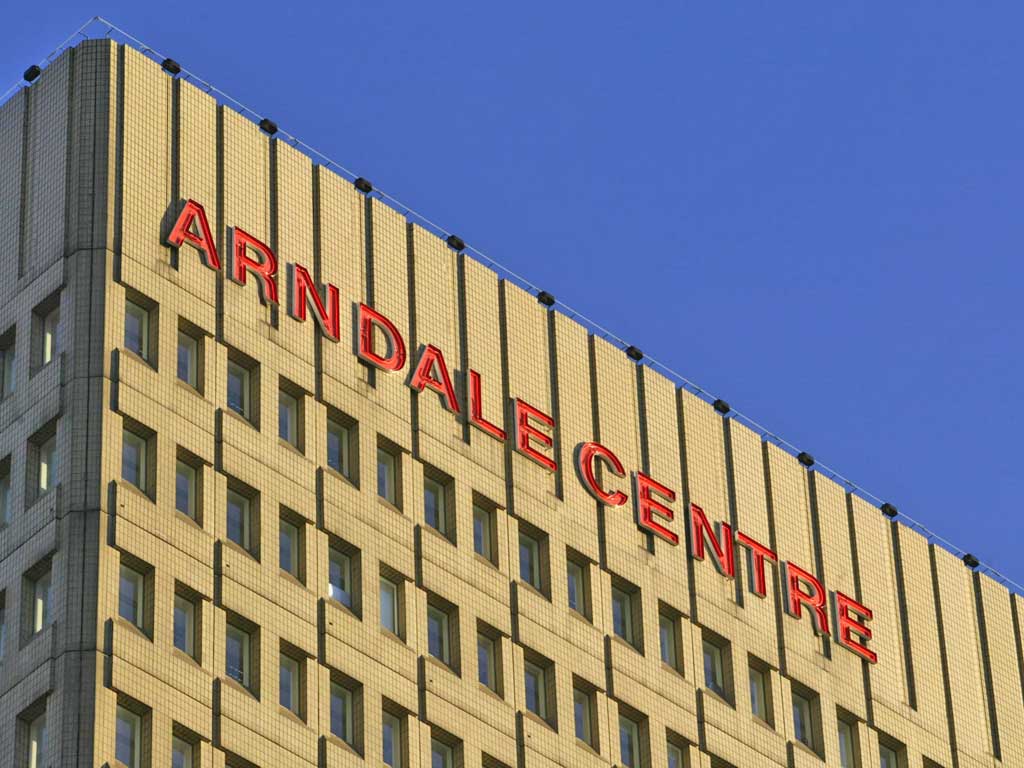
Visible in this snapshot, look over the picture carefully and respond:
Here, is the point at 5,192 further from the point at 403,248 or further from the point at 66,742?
the point at 66,742

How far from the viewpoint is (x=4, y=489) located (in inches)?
4601

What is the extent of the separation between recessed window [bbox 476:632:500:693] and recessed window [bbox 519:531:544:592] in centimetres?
320

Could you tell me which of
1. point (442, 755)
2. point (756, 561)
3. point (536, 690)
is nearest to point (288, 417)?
point (442, 755)

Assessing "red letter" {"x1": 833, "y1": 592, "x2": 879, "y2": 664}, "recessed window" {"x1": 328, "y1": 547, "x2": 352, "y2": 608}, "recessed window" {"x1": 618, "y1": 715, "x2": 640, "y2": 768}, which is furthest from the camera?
"red letter" {"x1": 833, "y1": 592, "x2": 879, "y2": 664}

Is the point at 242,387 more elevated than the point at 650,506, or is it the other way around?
the point at 650,506

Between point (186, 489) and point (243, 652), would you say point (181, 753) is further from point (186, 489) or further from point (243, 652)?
point (186, 489)

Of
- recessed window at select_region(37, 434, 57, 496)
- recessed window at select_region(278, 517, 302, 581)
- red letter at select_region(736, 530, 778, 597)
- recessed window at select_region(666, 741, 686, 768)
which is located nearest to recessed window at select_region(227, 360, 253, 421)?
recessed window at select_region(278, 517, 302, 581)

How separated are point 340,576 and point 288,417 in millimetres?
5454

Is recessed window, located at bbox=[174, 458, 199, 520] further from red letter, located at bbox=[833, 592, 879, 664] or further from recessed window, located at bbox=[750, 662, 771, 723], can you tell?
red letter, located at bbox=[833, 592, 879, 664]

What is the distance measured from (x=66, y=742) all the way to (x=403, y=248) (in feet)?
86.5

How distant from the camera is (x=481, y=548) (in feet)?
410

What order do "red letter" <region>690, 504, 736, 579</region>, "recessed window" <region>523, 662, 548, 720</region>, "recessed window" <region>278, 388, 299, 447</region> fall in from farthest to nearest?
1. "red letter" <region>690, 504, 736, 579</region>
2. "recessed window" <region>523, 662, 548, 720</region>
3. "recessed window" <region>278, 388, 299, 447</region>

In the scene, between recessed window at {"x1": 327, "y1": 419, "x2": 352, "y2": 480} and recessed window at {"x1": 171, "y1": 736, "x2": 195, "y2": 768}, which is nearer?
recessed window at {"x1": 171, "y1": 736, "x2": 195, "y2": 768}

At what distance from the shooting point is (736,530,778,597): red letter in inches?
5285
